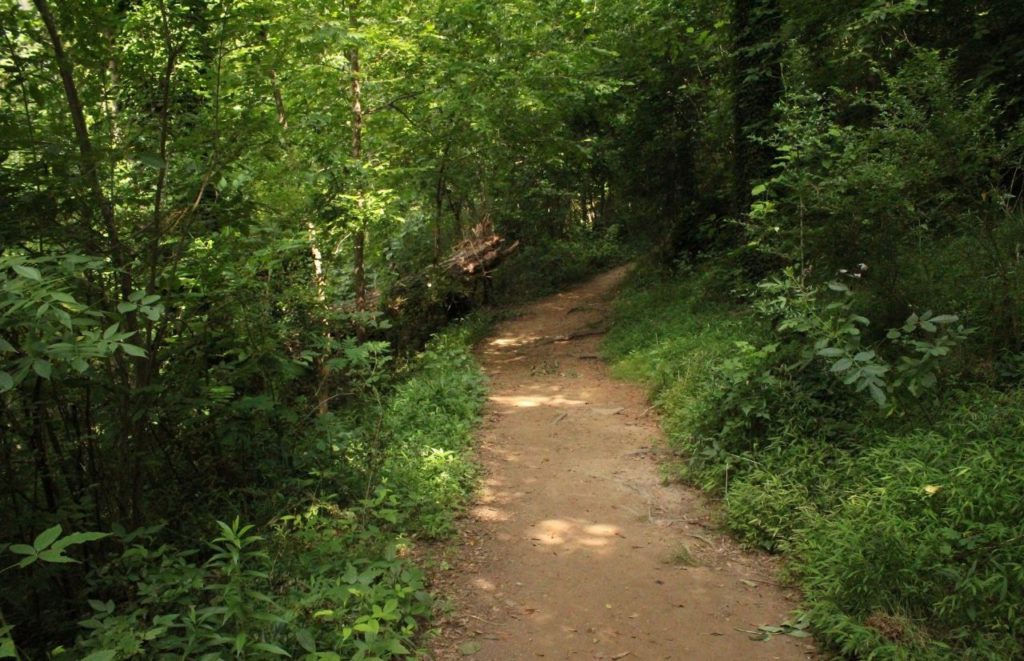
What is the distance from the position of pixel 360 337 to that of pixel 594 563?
6.49 metres

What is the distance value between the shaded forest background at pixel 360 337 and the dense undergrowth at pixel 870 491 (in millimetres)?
23

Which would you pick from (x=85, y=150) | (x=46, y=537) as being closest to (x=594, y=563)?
(x=46, y=537)

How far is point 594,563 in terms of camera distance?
4.93 metres

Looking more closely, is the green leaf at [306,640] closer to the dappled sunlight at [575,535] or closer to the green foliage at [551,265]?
the dappled sunlight at [575,535]

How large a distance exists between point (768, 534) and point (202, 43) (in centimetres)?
504

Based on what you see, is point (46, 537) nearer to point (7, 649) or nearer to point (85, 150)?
point (7, 649)

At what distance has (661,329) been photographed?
10.9 meters

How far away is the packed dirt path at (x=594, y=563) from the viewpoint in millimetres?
4016

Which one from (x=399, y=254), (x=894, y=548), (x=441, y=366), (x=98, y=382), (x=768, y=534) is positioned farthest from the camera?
(x=399, y=254)

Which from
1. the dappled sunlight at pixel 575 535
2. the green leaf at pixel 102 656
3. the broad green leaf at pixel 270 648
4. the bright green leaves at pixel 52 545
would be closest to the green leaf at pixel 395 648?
the broad green leaf at pixel 270 648

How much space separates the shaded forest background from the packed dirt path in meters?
0.30

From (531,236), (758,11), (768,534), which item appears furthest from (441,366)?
(531,236)

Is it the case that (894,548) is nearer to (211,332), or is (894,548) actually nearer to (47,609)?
(211,332)

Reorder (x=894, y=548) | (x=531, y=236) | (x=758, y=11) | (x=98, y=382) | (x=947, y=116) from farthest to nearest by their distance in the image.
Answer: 1. (x=531, y=236)
2. (x=758, y=11)
3. (x=947, y=116)
4. (x=894, y=548)
5. (x=98, y=382)
